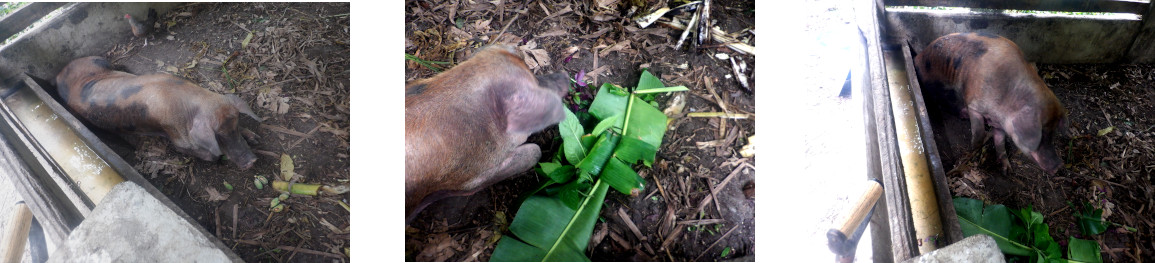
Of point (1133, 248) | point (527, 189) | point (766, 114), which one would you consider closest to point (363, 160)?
point (527, 189)

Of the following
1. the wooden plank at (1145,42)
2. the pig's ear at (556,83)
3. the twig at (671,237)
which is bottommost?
the twig at (671,237)

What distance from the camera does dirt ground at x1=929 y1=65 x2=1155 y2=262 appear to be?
140cm

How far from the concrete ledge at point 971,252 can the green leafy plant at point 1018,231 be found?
2cm

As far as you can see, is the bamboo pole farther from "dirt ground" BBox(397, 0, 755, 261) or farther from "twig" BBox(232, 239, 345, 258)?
"twig" BBox(232, 239, 345, 258)

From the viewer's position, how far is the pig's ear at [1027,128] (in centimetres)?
142

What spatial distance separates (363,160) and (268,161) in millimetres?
315

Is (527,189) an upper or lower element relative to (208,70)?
lower

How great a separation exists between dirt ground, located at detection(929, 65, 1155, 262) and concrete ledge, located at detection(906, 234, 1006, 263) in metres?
0.12

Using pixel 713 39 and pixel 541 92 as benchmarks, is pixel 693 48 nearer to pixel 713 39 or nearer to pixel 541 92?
pixel 713 39

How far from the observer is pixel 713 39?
→ 199cm

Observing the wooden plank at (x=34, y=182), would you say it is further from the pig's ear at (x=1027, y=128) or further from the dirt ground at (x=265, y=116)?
the pig's ear at (x=1027, y=128)

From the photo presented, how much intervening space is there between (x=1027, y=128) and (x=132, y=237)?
2.46 meters

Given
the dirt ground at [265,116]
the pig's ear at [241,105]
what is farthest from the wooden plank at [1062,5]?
the pig's ear at [241,105]

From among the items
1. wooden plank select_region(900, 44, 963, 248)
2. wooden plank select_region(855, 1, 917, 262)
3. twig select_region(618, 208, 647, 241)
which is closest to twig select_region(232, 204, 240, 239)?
twig select_region(618, 208, 647, 241)
